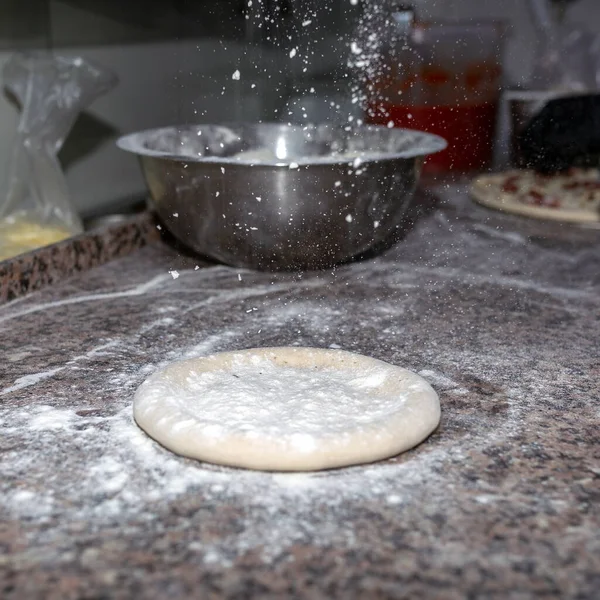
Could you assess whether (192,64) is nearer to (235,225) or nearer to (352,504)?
(235,225)

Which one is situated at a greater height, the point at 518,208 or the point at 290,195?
the point at 290,195

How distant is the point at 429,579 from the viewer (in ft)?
1.61

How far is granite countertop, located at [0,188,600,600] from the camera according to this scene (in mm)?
498

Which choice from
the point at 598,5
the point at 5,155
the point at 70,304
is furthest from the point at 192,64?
the point at 598,5

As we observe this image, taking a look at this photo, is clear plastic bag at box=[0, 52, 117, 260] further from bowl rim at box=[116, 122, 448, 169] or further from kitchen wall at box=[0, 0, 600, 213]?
bowl rim at box=[116, 122, 448, 169]

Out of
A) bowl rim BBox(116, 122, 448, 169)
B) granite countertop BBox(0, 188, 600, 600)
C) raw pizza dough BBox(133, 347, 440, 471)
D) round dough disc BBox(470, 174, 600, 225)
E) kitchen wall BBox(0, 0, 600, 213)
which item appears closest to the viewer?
granite countertop BBox(0, 188, 600, 600)

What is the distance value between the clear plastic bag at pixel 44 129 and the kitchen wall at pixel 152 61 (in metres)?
0.03

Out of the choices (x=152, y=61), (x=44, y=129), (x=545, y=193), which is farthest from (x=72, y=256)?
(x=545, y=193)

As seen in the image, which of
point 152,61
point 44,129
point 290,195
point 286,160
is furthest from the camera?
point 152,61

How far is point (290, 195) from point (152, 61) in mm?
691

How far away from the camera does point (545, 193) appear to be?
1727 mm

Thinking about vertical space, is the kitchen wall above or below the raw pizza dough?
above

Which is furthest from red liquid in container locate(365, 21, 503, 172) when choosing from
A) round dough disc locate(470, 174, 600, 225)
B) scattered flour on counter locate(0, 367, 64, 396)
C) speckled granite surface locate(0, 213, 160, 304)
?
scattered flour on counter locate(0, 367, 64, 396)

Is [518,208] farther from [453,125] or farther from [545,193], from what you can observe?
[453,125]
